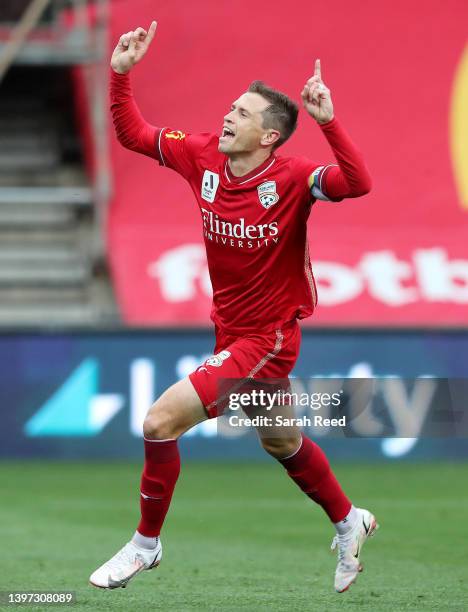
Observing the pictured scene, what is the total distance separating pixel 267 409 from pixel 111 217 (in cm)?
976

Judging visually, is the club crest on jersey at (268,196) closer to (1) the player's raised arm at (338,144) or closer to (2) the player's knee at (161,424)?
(1) the player's raised arm at (338,144)

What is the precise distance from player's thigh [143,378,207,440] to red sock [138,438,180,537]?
0.05m

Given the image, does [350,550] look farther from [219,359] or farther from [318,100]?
[318,100]

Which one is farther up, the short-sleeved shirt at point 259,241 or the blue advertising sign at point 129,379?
the short-sleeved shirt at point 259,241

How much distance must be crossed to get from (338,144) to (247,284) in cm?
84

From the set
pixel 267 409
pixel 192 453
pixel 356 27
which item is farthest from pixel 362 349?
pixel 267 409

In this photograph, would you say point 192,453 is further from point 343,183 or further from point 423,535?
point 343,183

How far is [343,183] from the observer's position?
225 inches

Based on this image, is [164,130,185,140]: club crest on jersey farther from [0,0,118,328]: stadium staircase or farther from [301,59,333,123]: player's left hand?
[0,0,118,328]: stadium staircase

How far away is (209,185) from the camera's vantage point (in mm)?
6273

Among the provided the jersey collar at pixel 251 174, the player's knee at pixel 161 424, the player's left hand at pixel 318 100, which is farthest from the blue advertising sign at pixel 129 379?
the player's left hand at pixel 318 100

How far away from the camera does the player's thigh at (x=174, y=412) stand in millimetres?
5812

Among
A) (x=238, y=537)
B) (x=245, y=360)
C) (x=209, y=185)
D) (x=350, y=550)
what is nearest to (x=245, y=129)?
(x=209, y=185)

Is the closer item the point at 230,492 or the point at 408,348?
the point at 230,492
